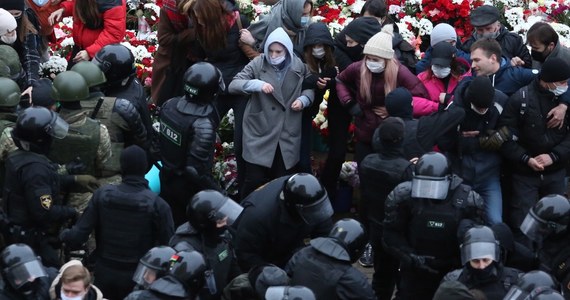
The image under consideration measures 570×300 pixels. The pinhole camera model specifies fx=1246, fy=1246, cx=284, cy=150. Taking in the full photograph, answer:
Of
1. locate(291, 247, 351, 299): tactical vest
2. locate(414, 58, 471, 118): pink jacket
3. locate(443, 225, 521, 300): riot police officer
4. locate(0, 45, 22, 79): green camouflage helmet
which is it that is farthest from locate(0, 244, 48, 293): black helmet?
locate(414, 58, 471, 118): pink jacket

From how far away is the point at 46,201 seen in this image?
8914 millimetres

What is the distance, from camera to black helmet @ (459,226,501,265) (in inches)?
313

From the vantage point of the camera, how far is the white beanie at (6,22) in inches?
446

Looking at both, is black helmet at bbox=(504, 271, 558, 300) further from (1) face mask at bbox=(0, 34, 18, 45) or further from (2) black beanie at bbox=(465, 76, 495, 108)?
(1) face mask at bbox=(0, 34, 18, 45)

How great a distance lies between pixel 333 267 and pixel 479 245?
3.20ft

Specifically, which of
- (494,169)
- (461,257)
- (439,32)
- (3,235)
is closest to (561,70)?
(494,169)

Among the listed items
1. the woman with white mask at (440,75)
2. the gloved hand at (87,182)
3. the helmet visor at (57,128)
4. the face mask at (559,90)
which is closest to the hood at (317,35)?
the woman with white mask at (440,75)

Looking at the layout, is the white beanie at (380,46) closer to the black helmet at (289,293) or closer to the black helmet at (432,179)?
the black helmet at (432,179)

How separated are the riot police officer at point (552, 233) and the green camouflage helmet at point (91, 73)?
3.74 metres

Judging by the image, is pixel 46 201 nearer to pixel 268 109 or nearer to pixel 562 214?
pixel 268 109

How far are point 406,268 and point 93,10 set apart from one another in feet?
14.7

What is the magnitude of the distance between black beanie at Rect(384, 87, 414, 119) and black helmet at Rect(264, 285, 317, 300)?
10.5 feet

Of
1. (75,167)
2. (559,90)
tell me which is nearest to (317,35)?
(559,90)

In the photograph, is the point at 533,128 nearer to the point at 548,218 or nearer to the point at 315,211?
the point at 548,218
